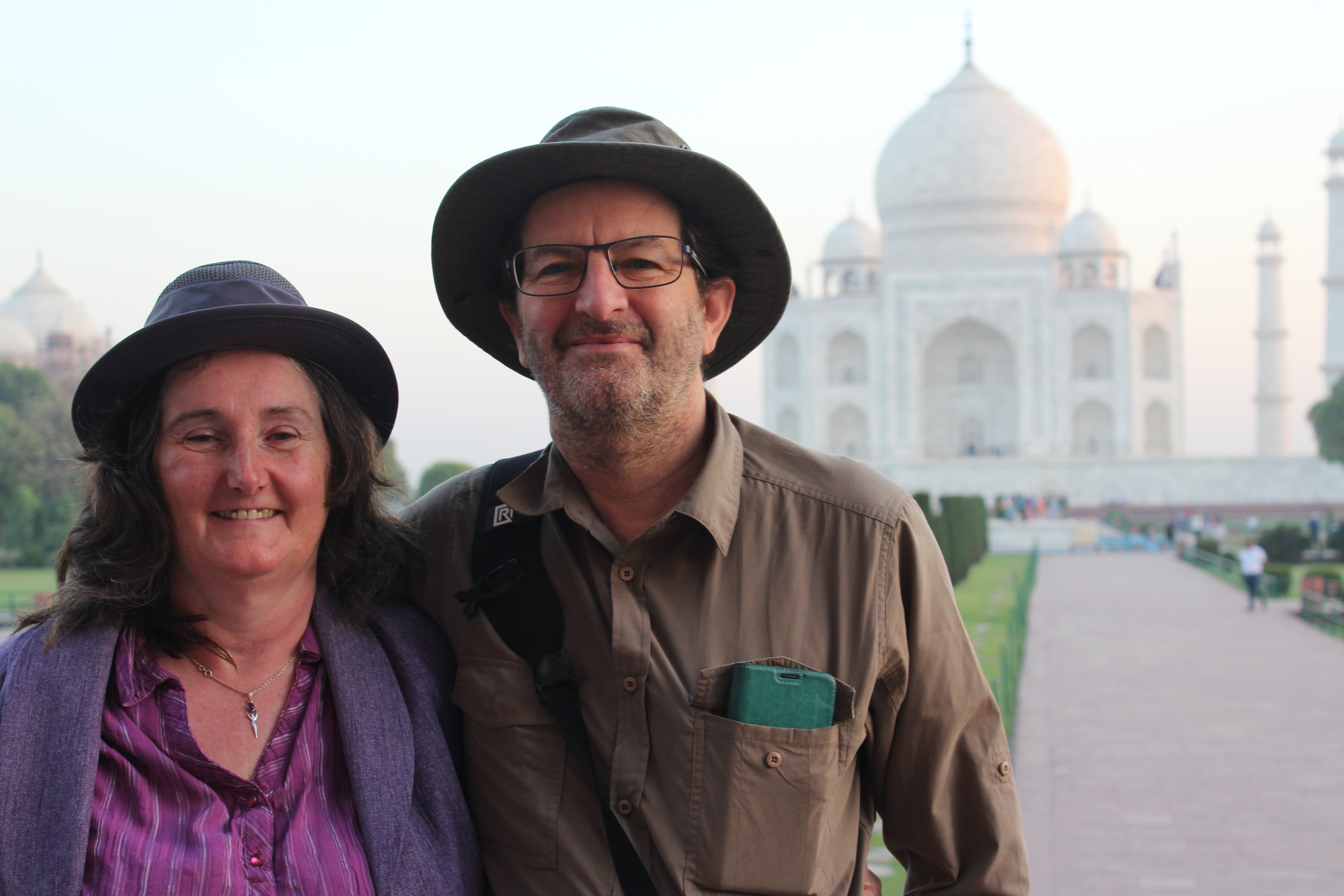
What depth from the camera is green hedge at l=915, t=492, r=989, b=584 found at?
1243 centimetres

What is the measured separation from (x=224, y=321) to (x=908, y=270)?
99.2 feet

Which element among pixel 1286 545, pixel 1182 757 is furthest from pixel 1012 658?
pixel 1286 545

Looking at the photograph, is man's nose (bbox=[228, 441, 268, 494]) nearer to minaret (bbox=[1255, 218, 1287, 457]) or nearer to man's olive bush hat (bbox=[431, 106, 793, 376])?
man's olive bush hat (bbox=[431, 106, 793, 376])

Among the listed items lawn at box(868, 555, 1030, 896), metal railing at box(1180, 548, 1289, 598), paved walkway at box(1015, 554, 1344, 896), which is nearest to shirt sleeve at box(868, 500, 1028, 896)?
lawn at box(868, 555, 1030, 896)

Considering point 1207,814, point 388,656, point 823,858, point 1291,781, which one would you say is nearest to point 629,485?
point 388,656

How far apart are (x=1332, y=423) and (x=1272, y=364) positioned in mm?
6719

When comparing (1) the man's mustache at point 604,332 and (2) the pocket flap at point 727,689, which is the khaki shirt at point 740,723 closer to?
(2) the pocket flap at point 727,689

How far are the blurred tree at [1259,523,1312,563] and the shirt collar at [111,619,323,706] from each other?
1669cm

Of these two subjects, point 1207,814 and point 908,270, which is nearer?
point 1207,814

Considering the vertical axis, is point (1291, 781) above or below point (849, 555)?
below

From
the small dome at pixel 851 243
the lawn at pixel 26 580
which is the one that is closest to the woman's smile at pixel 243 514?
the lawn at pixel 26 580

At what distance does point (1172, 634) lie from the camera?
10.1 metres

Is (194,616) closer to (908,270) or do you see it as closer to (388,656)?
(388,656)

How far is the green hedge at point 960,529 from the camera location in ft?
40.8
